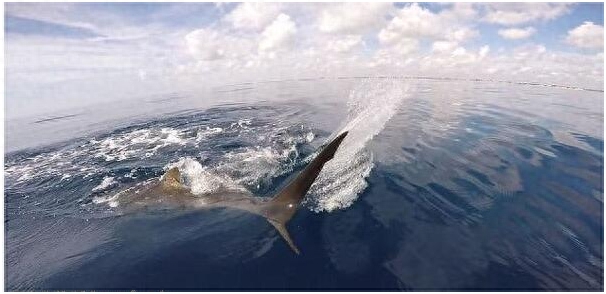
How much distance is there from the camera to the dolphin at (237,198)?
970 cm

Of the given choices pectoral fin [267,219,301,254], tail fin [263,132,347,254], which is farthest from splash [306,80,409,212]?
pectoral fin [267,219,301,254]

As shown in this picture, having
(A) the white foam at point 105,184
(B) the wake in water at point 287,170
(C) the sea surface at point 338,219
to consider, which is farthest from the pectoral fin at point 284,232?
(A) the white foam at point 105,184

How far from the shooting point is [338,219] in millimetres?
10883

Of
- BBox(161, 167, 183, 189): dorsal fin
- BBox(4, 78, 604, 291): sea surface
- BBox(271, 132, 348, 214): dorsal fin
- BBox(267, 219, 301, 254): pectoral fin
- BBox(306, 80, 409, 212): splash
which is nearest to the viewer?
BBox(4, 78, 604, 291): sea surface

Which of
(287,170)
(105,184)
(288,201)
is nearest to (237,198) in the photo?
(288,201)

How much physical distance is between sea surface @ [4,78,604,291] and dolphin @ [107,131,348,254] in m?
0.34

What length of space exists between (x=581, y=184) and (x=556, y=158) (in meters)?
3.45

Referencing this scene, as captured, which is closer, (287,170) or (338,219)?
(338,219)

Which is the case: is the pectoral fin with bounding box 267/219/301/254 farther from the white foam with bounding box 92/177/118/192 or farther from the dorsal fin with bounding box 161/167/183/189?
the white foam with bounding box 92/177/118/192

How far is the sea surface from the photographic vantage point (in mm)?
8789

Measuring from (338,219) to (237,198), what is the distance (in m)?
3.29

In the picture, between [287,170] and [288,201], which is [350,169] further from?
[288,201]

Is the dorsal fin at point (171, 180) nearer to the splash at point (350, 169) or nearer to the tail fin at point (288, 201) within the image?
the tail fin at point (288, 201)

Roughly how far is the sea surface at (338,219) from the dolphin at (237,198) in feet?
1.11
